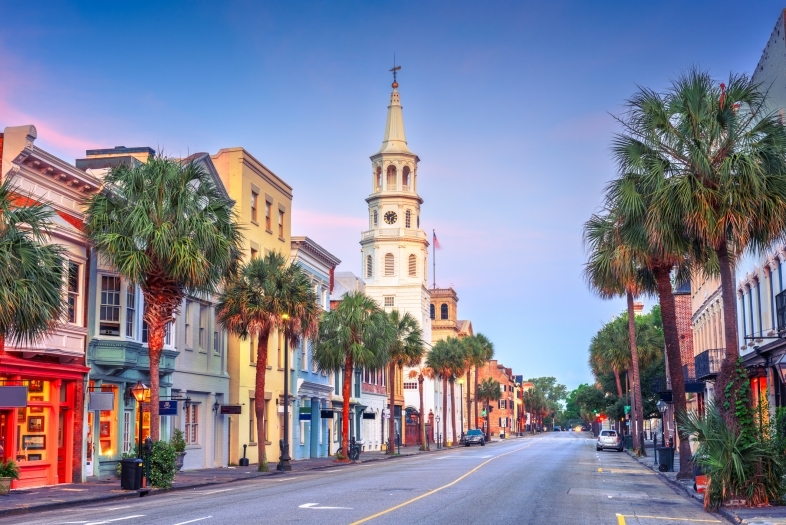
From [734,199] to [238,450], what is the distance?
3075 centimetres

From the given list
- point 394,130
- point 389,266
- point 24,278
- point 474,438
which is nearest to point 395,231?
point 389,266

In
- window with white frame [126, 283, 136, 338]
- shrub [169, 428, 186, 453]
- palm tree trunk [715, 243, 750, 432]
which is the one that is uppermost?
window with white frame [126, 283, 136, 338]

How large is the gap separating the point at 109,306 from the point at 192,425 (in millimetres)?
9992

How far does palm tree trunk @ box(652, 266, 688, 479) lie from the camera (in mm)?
30969

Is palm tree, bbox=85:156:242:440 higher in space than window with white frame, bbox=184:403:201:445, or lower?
higher

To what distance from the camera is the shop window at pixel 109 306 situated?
108 ft

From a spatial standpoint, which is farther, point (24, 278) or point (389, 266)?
point (389, 266)

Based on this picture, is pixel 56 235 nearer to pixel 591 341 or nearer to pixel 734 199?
pixel 734 199

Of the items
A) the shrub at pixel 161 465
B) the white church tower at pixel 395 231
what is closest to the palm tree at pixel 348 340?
the shrub at pixel 161 465

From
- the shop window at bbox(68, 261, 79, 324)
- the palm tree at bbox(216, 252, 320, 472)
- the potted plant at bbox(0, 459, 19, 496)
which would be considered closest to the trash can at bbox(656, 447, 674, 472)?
the palm tree at bbox(216, 252, 320, 472)

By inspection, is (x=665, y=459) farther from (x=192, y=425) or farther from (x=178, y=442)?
(x=192, y=425)

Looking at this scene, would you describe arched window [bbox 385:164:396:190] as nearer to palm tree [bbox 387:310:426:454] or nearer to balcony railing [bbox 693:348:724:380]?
palm tree [bbox 387:310:426:454]

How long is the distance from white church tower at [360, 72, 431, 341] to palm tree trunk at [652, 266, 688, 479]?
216 ft

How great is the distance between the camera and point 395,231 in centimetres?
9869
